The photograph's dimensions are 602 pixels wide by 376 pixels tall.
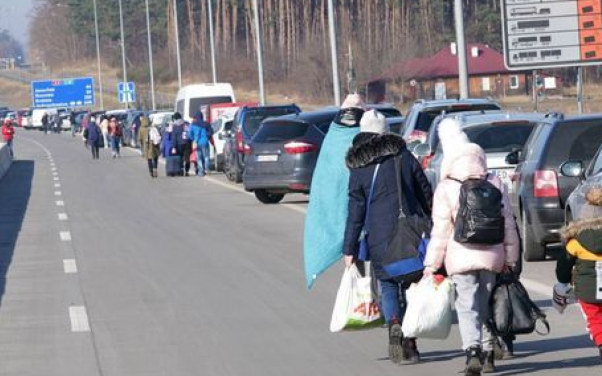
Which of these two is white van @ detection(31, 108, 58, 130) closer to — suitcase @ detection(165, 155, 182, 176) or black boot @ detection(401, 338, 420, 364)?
suitcase @ detection(165, 155, 182, 176)

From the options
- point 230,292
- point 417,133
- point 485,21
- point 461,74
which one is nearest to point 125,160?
point 461,74

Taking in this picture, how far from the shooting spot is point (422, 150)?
19.8 m

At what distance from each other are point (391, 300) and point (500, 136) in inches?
357

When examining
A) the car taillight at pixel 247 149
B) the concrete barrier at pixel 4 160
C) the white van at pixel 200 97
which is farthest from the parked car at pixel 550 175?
the white van at pixel 200 97

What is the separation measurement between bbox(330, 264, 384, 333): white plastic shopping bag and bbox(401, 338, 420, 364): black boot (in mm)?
234

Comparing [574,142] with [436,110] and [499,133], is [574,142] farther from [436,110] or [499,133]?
[436,110]

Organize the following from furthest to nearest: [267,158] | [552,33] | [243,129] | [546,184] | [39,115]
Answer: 1. [39,115]
2. [552,33]
3. [243,129]
4. [267,158]
5. [546,184]

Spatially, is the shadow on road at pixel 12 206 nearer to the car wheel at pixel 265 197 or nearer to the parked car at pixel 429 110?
the car wheel at pixel 265 197

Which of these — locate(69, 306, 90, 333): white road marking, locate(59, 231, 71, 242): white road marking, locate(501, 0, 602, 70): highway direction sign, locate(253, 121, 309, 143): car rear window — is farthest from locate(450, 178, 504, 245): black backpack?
locate(501, 0, 602, 70): highway direction sign

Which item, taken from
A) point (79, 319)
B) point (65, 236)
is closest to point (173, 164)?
point (65, 236)

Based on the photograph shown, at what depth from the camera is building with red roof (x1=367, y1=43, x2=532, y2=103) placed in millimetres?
98062

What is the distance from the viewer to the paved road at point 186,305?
997 centimetres

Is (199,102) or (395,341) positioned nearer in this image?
(395,341)

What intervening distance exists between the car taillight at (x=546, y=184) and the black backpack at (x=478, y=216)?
6666mm
